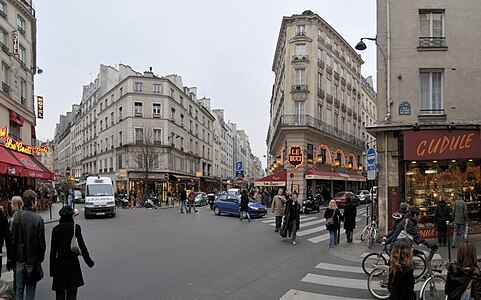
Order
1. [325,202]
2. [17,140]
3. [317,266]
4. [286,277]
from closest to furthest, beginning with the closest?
1. [286,277]
2. [317,266]
3. [17,140]
4. [325,202]

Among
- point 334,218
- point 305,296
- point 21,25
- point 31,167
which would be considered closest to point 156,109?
point 21,25

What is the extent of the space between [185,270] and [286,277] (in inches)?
88.1

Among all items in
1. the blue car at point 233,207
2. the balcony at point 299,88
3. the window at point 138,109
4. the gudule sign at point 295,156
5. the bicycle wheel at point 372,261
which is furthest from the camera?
the window at point 138,109

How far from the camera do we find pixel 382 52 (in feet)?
43.8

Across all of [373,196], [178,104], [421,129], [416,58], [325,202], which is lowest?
[325,202]

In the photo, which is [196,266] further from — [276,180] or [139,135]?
[139,135]

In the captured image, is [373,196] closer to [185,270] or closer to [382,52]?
[382,52]

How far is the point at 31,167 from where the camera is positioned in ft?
74.1

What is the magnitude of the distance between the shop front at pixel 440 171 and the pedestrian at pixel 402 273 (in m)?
8.99

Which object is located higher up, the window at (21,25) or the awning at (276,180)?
the window at (21,25)

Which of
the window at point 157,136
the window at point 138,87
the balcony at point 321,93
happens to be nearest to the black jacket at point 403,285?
the balcony at point 321,93

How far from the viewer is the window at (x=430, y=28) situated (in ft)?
43.5

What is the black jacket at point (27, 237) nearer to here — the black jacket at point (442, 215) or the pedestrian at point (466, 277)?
the pedestrian at point (466, 277)

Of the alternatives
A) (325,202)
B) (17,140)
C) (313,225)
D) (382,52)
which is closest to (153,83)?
(17,140)
